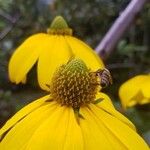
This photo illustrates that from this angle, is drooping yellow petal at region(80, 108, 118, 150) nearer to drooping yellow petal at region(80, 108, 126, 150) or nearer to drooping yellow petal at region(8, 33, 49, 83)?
drooping yellow petal at region(80, 108, 126, 150)

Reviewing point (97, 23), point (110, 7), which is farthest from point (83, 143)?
point (97, 23)

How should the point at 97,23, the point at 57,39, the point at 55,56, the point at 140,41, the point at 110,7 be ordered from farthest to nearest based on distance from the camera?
the point at 140,41 → the point at 97,23 → the point at 110,7 → the point at 57,39 → the point at 55,56

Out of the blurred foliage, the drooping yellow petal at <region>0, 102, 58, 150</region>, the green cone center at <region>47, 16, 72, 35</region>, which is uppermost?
the drooping yellow petal at <region>0, 102, 58, 150</region>

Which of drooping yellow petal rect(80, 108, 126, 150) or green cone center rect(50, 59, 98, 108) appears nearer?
drooping yellow petal rect(80, 108, 126, 150)

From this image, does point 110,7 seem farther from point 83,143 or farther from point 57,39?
point 83,143

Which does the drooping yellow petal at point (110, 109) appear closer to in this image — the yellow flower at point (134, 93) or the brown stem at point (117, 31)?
→ the yellow flower at point (134, 93)

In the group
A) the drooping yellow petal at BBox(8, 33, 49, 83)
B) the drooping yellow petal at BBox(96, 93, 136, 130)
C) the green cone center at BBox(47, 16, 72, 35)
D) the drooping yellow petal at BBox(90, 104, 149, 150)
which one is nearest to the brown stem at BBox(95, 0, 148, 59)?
the green cone center at BBox(47, 16, 72, 35)
